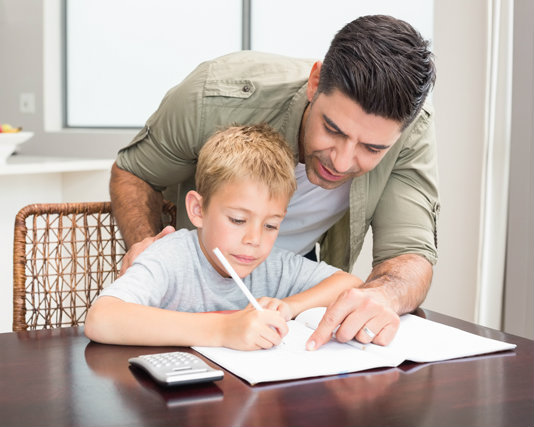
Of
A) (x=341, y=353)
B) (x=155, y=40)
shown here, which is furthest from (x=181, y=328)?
(x=155, y=40)

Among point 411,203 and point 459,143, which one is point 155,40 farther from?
point 411,203

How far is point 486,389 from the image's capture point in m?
0.93

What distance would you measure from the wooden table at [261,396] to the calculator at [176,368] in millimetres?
13

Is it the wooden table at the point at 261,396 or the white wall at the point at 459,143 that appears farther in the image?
the white wall at the point at 459,143

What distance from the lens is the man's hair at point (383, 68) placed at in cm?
132

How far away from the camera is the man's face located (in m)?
1.35

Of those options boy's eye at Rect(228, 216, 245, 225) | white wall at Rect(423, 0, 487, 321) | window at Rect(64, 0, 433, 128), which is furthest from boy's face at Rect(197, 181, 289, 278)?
window at Rect(64, 0, 433, 128)

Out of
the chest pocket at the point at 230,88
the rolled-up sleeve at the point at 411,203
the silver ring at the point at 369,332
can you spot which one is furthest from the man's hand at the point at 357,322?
the chest pocket at the point at 230,88

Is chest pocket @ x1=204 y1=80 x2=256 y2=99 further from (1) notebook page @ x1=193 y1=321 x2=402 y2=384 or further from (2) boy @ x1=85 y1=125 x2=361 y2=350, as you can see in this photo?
(1) notebook page @ x1=193 y1=321 x2=402 y2=384

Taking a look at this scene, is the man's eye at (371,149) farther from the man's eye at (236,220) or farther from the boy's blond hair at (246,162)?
Answer: the man's eye at (236,220)

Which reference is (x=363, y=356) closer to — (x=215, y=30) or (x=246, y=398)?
(x=246, y=398)

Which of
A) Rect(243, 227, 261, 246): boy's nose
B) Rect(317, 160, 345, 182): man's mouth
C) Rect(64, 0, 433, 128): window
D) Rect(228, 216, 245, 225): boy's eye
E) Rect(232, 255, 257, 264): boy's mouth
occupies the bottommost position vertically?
Rect(232, 255, 257, 264): boy's mouth

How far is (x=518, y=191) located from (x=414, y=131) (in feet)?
3.33

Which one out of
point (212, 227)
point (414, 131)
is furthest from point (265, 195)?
point (414, 131)
